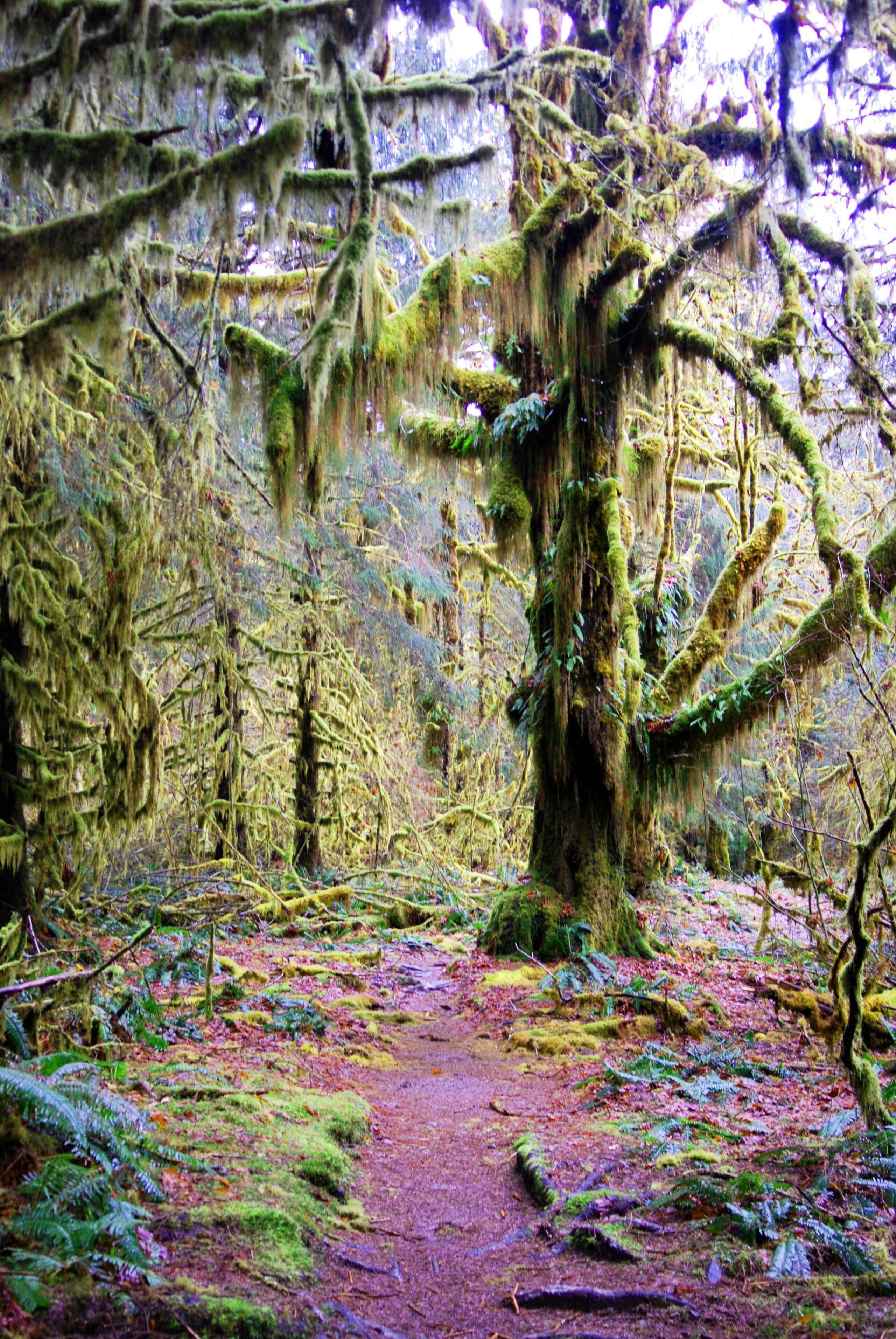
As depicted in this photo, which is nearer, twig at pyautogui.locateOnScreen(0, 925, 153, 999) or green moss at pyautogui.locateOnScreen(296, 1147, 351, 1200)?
twig at pyautogui.locateOnScreen(0, 925, 153, 999)

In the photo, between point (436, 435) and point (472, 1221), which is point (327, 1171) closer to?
point (472, 1221)

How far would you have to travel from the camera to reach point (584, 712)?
920cm

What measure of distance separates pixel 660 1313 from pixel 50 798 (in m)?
5.73

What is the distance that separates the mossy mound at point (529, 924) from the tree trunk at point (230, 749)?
361cm

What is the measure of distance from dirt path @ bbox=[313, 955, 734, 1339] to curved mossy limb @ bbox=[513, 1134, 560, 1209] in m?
0.05

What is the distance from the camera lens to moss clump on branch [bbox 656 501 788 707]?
9.84 meters

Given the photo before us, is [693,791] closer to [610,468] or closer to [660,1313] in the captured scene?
[610,468]

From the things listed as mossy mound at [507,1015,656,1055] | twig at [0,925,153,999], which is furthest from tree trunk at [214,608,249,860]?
twig at [0,925,153,999]

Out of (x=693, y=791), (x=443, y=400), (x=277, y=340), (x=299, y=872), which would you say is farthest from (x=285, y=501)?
(x=299, y=872)

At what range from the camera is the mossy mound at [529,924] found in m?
8.87

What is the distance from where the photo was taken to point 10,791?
7.16 meters

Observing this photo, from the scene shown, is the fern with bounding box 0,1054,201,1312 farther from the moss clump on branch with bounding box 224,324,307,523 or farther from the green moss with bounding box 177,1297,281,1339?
the moss clump on branch with bounding box 224,324,307,523

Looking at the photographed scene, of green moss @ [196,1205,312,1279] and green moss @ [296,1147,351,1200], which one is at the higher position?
green moss @ [196,1205,312,1279]

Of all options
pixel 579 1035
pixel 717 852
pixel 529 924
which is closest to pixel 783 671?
pixel 529 924
